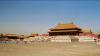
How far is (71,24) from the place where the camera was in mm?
55000

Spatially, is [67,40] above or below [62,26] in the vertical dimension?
below

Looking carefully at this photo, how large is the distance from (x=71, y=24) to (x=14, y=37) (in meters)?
23.9

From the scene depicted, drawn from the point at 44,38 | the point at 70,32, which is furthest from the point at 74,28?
the point at 44,38

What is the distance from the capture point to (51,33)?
53.2 metres

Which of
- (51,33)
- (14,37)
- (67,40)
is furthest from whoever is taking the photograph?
(14,37)

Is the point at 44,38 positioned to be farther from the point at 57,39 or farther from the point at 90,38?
the point at 90,38

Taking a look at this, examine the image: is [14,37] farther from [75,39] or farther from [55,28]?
[75,39]

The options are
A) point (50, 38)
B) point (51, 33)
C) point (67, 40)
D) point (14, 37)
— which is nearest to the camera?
point (67, 40)

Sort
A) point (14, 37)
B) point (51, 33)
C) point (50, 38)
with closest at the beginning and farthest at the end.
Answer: point (50, 38)
point (51, 33)
point (14, 37)

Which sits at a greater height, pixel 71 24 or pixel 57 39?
pixel 71 24

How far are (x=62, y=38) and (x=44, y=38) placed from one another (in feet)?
18.0

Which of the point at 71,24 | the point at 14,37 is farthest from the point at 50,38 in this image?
the point at 14,37

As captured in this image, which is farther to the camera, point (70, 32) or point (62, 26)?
point (62, 26)

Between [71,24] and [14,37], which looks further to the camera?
[14,37]
